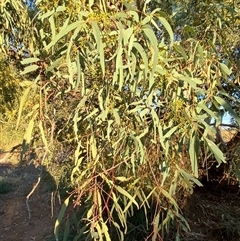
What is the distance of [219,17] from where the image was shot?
1.63 meters

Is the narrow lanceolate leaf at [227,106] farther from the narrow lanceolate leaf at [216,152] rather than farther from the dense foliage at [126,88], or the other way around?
the narrow lanceolate leaf at [216,152]

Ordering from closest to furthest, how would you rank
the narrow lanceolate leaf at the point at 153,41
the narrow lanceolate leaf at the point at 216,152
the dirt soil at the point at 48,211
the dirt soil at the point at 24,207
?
the narrow lanceolate leaf at the point at 153,41
the narrow lanceolate leaf at the point at 216,152
the dirt soil at the point at 48,211
the dirt soil at the point at 24,207

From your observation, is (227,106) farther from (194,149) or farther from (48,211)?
(48,211)

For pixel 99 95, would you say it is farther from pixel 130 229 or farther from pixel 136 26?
pixel 130 229

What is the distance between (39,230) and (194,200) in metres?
1.78

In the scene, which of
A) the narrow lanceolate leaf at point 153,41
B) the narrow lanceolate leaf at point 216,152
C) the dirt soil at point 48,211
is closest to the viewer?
the narrow lanceolate leaf at point 153,41

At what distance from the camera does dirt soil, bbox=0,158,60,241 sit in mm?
4484

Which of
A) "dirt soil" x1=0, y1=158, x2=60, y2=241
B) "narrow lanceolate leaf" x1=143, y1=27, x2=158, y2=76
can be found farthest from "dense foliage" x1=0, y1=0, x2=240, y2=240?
"dirt soil" x1=0, y1=158, x2=60, y2=241

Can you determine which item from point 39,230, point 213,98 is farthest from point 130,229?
point 213,98

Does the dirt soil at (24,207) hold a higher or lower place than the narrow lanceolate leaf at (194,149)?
lower

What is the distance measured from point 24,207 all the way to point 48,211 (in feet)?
1.74

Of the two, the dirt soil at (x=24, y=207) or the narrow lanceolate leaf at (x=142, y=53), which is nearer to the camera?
the narrow lanceolate leaf at (x=142, y=53)

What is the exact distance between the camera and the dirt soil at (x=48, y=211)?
3.32 m

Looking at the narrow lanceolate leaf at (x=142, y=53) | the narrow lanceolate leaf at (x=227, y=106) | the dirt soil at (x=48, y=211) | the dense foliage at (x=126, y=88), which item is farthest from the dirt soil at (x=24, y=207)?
the narrow lanceolate leaf at (x=142, y=53)
